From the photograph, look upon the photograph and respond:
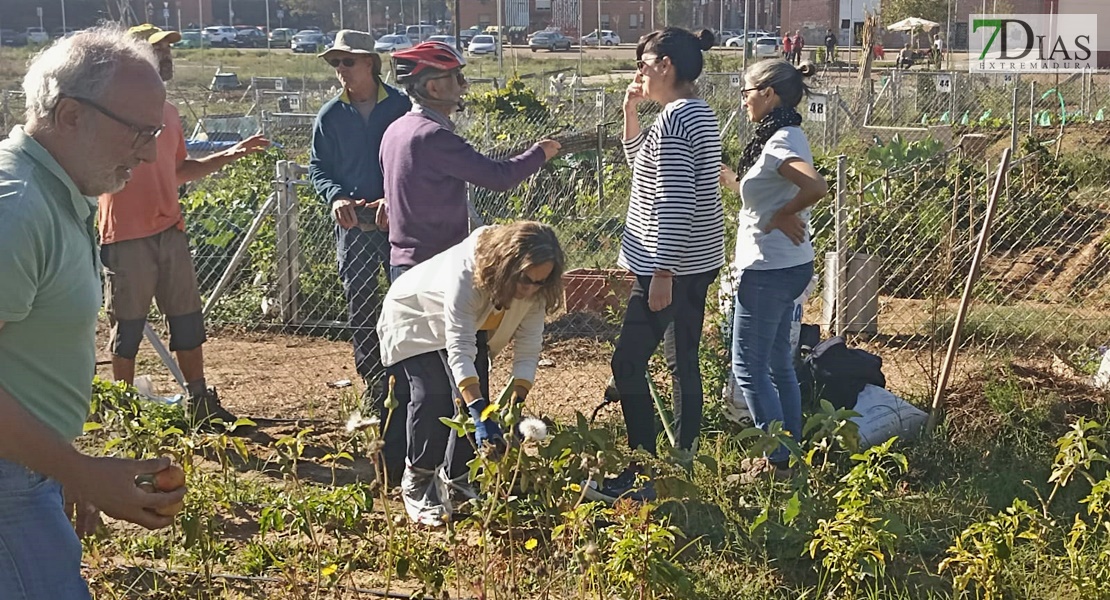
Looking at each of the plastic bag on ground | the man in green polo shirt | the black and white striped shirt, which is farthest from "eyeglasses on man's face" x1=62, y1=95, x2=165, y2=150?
the plastic bag on ground

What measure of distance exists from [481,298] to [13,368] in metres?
1.85

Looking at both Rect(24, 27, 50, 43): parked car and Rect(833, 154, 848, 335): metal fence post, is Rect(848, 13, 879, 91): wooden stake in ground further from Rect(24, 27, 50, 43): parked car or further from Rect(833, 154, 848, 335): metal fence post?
Rect(24, 27, 50, 43): parked car

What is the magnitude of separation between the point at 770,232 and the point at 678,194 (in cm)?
35

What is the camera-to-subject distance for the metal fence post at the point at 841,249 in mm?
6211

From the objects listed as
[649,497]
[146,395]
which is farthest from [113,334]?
[649,497]

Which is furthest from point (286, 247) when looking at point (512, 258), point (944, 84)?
point (944, 84)

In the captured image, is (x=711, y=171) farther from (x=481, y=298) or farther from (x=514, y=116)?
(x=514, y=116)

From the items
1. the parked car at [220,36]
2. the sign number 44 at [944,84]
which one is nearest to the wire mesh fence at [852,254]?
Result: the sign number 44 at [944,84]

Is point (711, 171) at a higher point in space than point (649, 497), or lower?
higher

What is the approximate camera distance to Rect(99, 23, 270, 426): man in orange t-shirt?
4.70m

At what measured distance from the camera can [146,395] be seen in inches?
202

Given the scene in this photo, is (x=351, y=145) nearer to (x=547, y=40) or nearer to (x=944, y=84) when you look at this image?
(x=944, y=84)

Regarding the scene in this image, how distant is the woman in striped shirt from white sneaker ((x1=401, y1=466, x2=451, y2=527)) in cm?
55

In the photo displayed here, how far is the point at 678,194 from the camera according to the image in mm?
4105
